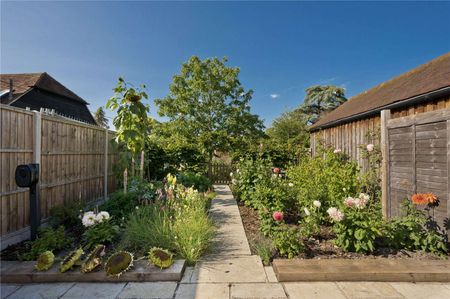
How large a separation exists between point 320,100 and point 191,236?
2447 centimetres

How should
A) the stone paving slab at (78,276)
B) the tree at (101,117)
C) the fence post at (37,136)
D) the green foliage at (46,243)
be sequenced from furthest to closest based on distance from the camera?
the tree at (101,117) < the fence post at (37,136) < the green foliage at (46,243) < the stone paving slab at (78,276)

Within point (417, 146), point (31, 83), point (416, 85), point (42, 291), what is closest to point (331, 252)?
point (417, 146)

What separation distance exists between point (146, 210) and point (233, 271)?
1.89 m

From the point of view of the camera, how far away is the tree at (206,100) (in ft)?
44.9

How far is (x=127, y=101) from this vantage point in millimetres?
4906

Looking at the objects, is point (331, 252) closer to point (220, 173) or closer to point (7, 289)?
point (7, 289)

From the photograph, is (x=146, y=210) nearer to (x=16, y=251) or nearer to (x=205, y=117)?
(x=16, y=251)

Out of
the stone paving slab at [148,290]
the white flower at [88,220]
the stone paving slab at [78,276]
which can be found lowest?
the stone paving slab at [148,290]

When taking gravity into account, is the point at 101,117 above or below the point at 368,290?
above

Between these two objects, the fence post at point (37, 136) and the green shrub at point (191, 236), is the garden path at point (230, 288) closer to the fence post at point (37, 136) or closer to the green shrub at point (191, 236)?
the green shrub at point (191, 236)

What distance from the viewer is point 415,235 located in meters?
2.77

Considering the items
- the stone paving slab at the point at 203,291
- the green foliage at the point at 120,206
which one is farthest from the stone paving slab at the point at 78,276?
the green foliage at the point at 120,206

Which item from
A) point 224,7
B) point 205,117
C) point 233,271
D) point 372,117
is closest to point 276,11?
point 224,7

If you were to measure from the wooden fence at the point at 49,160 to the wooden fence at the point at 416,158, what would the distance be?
18.2 ft
